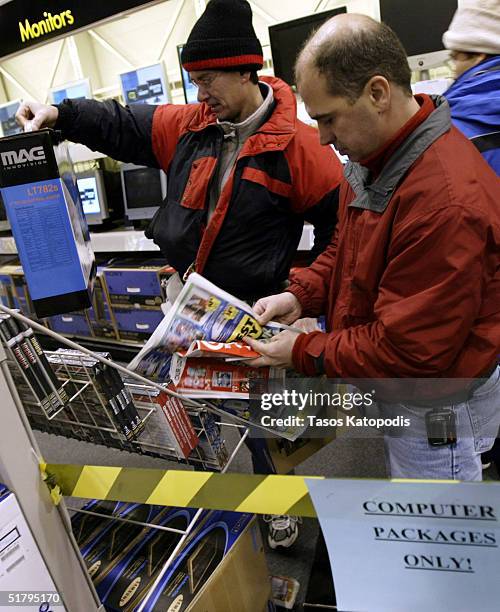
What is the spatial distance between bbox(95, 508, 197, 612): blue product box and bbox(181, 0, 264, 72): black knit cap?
Answer: 47.2 inches

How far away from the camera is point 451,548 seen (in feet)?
2.34

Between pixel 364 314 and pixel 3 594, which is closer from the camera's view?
pixel 3 594

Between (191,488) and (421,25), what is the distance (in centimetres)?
265

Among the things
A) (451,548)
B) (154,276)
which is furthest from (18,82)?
(451,548)

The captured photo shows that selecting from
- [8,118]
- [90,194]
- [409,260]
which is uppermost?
[8,118]

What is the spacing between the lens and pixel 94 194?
4043 millimetres

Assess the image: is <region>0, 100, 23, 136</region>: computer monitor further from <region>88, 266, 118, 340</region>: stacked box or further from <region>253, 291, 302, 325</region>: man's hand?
<region>253, 291, 302, 325</region>: man's hand

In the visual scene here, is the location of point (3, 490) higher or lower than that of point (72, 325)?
higher

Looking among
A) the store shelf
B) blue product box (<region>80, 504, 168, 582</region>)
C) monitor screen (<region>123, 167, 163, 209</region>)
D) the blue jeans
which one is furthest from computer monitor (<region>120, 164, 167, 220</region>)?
the blue jeans

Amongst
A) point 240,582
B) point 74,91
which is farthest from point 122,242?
point 240,582

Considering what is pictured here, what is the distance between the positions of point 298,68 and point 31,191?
549 millimetres

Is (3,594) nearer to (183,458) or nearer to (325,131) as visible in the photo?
(183,458)

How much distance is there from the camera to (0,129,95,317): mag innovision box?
940mm

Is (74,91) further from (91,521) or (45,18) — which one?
(91,521)
